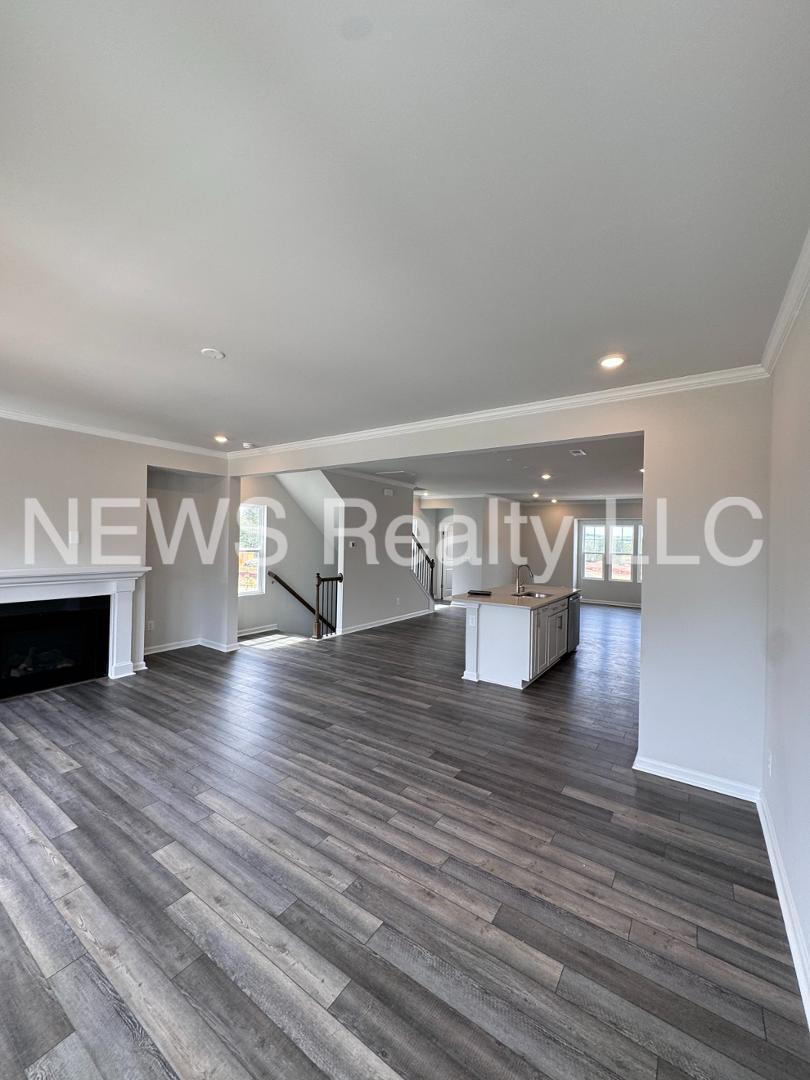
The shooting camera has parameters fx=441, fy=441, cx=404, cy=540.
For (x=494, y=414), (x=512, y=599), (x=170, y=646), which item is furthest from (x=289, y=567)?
(x=494, y=414)

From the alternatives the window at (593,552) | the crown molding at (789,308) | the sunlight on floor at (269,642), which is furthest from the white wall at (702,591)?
the window at (593,552)

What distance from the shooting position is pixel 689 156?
4.25 ft

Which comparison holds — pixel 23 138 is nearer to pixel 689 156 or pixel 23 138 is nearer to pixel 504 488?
pixel 689 156

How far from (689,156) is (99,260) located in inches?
86.9

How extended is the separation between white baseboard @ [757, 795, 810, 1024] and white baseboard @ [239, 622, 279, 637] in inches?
263

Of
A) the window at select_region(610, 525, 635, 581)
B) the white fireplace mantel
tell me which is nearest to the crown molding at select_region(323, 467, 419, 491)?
the white fireplace mantel

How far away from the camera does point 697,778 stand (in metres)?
2.97

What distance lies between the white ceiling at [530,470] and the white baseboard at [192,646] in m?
3.08

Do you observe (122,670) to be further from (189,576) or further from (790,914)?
(790,914)

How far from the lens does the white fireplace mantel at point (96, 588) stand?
168 inches

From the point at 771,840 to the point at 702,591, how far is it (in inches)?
55.2

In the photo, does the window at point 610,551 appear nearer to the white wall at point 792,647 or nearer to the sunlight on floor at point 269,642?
the sunlight on floor at point 269,642

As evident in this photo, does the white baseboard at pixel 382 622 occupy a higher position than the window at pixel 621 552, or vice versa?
the window at pixel 621 552

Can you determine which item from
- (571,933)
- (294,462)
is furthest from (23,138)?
(294,462)
